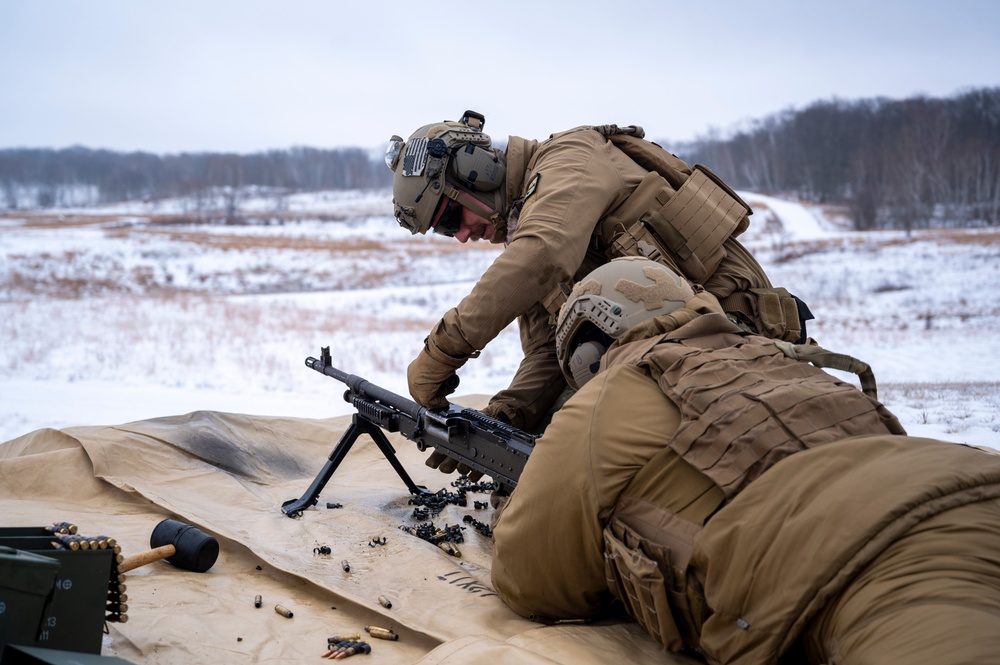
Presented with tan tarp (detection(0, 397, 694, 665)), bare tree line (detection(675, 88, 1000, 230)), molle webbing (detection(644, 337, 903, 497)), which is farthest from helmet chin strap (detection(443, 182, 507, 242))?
bare tree line (detection(675, 88, 1000, 230))

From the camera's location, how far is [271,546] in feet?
13.1

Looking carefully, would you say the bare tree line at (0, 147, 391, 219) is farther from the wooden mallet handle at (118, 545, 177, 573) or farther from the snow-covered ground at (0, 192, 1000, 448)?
the wooden mallet handle at (118, 545, 177, 573)

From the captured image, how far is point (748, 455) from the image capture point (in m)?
2.32

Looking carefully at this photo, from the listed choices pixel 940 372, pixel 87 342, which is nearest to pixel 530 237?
pixel 940 372

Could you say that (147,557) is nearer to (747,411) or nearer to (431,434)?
(431,434)

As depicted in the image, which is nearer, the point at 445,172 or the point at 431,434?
the point at 431,434

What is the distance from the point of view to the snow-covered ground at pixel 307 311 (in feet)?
25.6

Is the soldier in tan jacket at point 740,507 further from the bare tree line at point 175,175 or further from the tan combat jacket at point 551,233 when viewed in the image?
the bare tree line at point 175,175

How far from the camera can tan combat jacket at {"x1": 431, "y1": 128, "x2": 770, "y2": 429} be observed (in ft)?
13.6

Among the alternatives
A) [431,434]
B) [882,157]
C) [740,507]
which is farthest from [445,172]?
[882,157]

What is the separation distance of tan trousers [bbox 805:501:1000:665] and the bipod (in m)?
3.13

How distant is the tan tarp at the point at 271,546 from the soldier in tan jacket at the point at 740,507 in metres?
0.32

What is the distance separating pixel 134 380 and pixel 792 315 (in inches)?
271

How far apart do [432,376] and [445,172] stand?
114 cm
